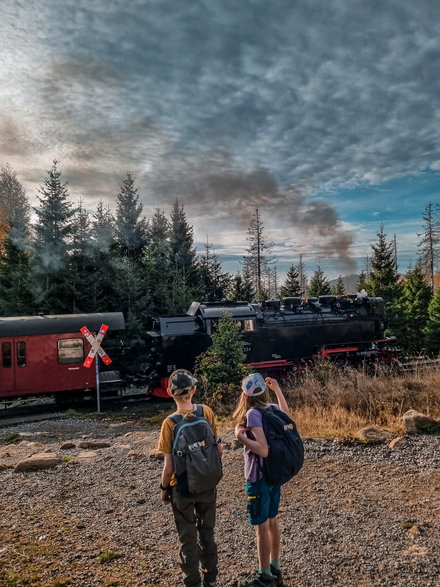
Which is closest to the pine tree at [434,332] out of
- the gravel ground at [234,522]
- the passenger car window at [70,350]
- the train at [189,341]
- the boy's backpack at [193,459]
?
the train at [189,341]

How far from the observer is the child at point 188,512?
146 inches

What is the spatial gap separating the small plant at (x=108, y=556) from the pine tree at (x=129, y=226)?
22419 mm

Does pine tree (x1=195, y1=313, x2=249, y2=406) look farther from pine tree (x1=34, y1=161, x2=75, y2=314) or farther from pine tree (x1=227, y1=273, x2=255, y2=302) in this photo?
pine tree (x1=227, y1=273, x2=255, y2=302)

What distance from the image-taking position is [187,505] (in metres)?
3.71

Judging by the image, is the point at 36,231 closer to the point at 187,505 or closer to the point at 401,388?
the point at 401,388

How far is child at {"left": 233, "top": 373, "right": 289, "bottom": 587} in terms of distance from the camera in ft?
12.6

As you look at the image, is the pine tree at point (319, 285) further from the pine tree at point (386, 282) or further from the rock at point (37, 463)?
the rock at point (37, 463)

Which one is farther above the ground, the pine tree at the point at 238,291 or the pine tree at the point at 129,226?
the pine tree at the point at 129,226

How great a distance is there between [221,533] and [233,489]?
4.83 ft

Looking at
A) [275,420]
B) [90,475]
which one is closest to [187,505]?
[275,420]

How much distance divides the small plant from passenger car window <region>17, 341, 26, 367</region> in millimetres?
10811

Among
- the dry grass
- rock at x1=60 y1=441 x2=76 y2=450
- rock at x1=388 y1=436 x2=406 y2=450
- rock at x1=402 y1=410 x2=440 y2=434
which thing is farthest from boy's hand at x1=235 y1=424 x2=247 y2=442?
rock at x1=60 y1=441 x2=76 y2=450

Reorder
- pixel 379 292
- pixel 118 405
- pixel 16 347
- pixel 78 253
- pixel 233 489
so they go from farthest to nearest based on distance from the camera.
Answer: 1. pixel 379 292
2. pixel 78 253
3. pixel 118 405
4. pixel 16 347
5. pixel 233 489

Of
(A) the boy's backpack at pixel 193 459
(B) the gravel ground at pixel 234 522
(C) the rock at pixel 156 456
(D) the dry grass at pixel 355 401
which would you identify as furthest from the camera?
(D) the dry grass at pixel 355 401
